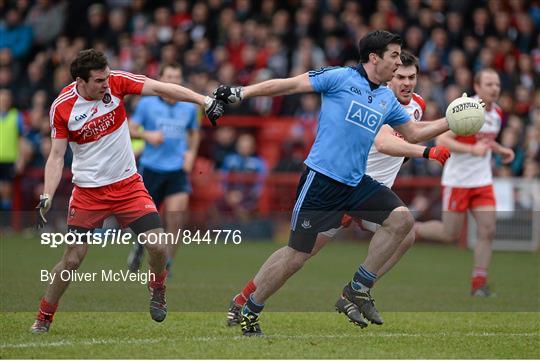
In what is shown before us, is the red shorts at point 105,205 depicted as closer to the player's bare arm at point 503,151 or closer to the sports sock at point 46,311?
the sports sock at point 46,311

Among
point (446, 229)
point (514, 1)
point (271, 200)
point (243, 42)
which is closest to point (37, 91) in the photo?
point (243, 42)

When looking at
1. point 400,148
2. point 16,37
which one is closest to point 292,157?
point 16,37

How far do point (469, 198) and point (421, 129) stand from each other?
12.8 ft

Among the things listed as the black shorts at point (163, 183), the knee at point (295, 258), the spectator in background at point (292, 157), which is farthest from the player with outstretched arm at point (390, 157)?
the spectator in background at point (292, 157)

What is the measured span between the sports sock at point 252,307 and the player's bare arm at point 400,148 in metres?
1.90

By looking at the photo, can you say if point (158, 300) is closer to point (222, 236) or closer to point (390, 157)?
point (390, 157)

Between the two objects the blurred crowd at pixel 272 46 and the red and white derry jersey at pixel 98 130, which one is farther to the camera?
the blurred crowd at pixel 272 46

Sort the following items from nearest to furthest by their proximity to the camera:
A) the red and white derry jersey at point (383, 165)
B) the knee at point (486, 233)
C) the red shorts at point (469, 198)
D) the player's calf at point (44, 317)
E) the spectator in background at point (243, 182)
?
the player's calf at point (44, 317)
the red and white derry jersey at point (383, 165)
the knee at point (486, 233)
the red shorts at point (469, 198)
the spectator in background at point (243, 182)

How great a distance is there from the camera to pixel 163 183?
14016 mm

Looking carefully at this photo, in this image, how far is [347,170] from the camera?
9.39 meters

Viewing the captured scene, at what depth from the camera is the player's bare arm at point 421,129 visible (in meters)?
9.83

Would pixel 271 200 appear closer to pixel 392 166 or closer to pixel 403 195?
pixel 403 195

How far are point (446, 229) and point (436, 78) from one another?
28.1ft

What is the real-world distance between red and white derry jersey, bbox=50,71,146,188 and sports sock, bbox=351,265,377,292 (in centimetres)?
217
